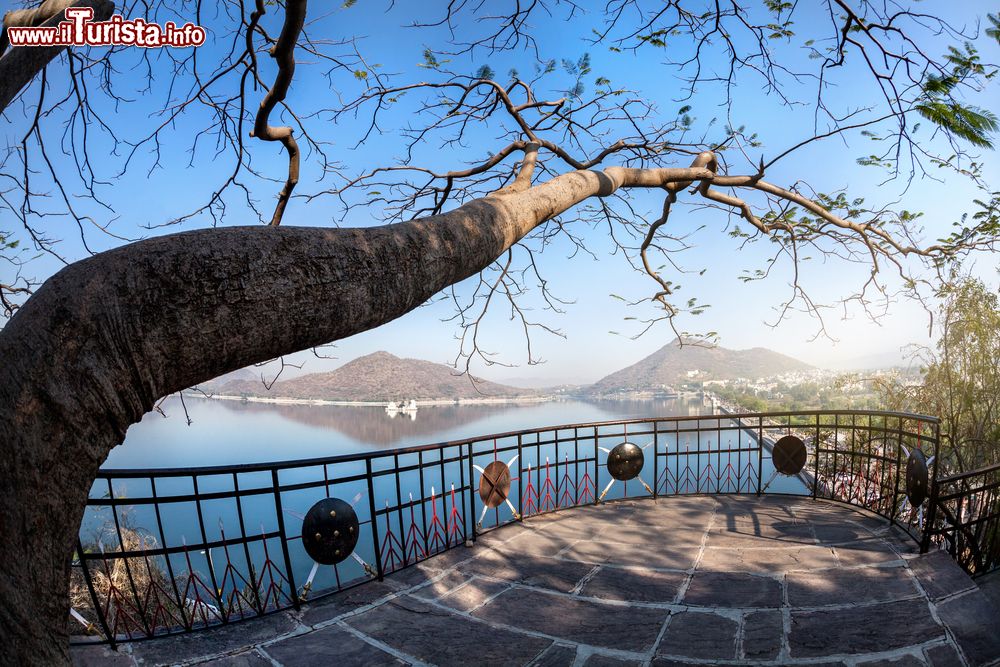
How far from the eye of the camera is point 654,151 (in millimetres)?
6219

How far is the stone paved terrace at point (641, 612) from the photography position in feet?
10.7

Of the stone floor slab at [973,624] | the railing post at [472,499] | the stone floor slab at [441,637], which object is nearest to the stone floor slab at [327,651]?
→ the stone floor slab at [441,637]

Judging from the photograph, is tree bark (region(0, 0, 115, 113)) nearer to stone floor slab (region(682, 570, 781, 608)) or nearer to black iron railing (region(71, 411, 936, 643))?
black iron railing (region(71, 411, 936, 643))

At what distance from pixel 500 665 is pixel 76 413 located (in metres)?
2.80

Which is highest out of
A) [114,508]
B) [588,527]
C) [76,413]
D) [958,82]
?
[958,82]

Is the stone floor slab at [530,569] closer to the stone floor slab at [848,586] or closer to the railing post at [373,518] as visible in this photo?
the railing post at [373,518]

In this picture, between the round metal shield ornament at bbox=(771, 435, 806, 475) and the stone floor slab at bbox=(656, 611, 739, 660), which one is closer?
the stone floor slab at bbox=(656, 611, 739, 660)

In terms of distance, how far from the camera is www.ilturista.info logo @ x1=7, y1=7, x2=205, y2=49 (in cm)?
365

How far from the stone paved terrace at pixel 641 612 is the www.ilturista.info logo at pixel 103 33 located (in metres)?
4.44

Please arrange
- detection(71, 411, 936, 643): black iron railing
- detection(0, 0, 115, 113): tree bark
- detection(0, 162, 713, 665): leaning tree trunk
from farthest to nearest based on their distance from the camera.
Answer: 1. detection(71, 411, 936, 643): black iron railing
2. detection(0, 0, 115, 113): tree bark
3. detection(0, 162, 713, 665): leaning tree trunk

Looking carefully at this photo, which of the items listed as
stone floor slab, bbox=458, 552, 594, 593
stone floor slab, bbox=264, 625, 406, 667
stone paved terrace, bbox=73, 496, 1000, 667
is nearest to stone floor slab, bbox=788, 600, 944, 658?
stone paved terrace, bbox=73, 496, 1000, 667

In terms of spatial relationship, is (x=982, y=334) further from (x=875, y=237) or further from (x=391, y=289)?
(x=391, y=289)

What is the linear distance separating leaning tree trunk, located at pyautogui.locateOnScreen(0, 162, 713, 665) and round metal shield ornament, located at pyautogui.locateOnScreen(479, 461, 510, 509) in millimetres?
4217

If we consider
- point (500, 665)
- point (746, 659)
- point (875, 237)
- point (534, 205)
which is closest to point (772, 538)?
point (746, 659)
